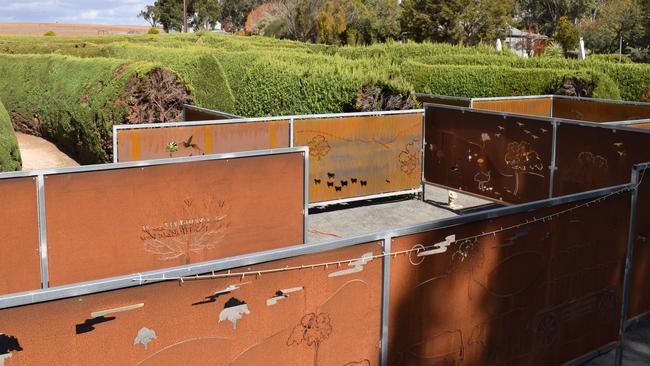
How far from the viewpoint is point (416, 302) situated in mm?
4207

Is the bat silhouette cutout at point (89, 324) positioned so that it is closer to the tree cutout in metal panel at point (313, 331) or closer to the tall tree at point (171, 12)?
the tree cutout in metal panel at point (313, 331)

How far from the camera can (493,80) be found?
21.0 meters

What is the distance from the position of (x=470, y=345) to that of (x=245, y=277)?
1948 mm

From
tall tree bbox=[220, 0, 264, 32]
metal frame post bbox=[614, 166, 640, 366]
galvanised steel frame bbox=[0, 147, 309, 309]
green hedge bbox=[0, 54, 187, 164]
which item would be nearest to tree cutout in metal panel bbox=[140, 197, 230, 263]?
galvanised steel frame bbox=[0, 147, 309, 309]

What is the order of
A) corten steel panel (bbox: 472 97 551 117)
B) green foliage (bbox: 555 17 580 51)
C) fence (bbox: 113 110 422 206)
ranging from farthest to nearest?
green foliage (bbox: 555 17 580 51) < corten steel panel (bbox: 472 97 551 117) < fence (bbox: 113 110 422 206)

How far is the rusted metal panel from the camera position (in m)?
11.5

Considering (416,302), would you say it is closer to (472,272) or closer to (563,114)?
(472,272)

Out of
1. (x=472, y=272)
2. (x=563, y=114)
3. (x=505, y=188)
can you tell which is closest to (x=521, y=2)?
(x=563, y=114)

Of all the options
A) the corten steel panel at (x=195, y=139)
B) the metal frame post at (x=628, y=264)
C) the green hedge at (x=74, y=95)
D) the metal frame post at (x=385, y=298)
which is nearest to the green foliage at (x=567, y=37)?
the green hedge at (x=74, y=95)

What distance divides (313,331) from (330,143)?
8046 mm

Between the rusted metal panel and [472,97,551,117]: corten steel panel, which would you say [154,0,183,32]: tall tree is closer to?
[472,97,551,117]: corten steel panel

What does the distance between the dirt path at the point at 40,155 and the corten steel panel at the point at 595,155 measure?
43.0 feet

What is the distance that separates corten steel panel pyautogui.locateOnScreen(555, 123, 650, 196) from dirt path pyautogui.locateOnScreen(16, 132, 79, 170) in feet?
43.0

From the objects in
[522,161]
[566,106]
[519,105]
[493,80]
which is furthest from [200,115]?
[493,80]
